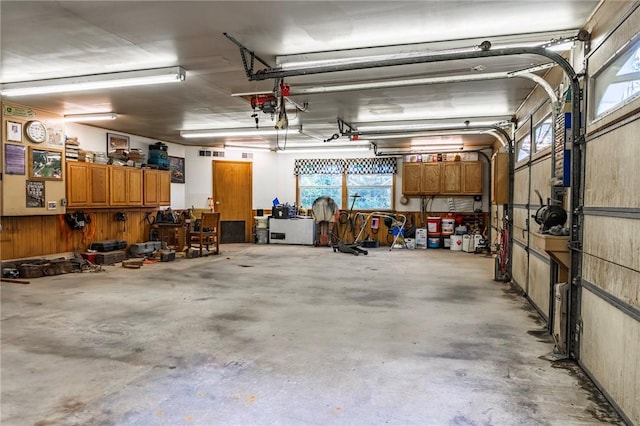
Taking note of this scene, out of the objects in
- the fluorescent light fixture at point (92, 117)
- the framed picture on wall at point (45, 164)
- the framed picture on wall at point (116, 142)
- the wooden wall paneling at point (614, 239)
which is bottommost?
the wooden wall paneling at point (614, 239)

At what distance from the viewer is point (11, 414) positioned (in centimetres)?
244

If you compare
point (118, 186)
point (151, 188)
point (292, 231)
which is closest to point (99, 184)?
point (118, 186)

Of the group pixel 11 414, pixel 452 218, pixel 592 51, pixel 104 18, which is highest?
pixel 104 18

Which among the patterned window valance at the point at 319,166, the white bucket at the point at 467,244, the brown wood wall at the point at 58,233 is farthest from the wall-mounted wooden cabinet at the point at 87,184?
the white bucket at the point at 467,244

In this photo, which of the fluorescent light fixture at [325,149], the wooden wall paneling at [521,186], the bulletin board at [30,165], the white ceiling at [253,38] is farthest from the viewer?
the fluorescent light fixture at [325,149]

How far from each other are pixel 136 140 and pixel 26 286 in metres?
4.73

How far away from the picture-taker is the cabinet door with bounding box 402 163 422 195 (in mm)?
11047

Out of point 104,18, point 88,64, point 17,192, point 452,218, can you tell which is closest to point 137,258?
point 17,192

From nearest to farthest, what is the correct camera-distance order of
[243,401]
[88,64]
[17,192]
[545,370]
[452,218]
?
[243,401] → [545,370] → [88,64] → [17,192] → [452,218]

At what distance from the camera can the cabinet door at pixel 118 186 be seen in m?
8.45

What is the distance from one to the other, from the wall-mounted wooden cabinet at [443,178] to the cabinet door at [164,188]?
609 cm

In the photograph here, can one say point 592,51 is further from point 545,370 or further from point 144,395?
point 144,395

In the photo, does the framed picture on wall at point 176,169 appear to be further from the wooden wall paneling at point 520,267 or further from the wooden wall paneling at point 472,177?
the wooden wall paneling at point 520,267

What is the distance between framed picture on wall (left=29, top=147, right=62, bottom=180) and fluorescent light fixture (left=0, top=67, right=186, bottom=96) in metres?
1.33
